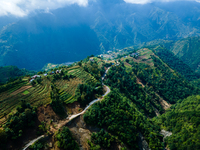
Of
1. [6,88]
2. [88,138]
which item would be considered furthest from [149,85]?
[6,88]

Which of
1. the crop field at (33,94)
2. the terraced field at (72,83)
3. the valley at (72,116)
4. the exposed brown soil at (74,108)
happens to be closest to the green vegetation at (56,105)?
the valley at (72,116)

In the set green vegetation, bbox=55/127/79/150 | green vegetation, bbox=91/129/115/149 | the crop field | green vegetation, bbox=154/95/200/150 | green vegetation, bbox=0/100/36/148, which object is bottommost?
green vegetation, bbox=154/95/200/150

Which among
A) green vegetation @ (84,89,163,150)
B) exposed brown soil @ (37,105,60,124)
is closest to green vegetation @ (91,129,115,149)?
green vegetation @ (84,89,163,150)

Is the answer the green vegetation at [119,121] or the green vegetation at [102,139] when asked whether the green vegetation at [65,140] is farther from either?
the green vegetation at [119,121]

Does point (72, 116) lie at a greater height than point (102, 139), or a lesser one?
greater

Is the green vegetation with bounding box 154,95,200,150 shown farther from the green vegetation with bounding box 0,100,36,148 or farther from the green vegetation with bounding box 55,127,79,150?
the green vegetation with bounding box 0,100,36,148

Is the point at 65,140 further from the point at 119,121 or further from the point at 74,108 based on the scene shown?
the point at 119,121

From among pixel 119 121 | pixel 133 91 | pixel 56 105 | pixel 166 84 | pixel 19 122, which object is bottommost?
pixel 119 121

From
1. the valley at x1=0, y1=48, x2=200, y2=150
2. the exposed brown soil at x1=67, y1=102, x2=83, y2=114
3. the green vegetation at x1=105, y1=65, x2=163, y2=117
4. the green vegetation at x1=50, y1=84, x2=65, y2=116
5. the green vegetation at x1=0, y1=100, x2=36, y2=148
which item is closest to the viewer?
the green vegetation at x1=0, y1=100, x2=36, y2=148

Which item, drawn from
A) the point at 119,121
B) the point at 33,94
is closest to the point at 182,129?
the point at 119,121
